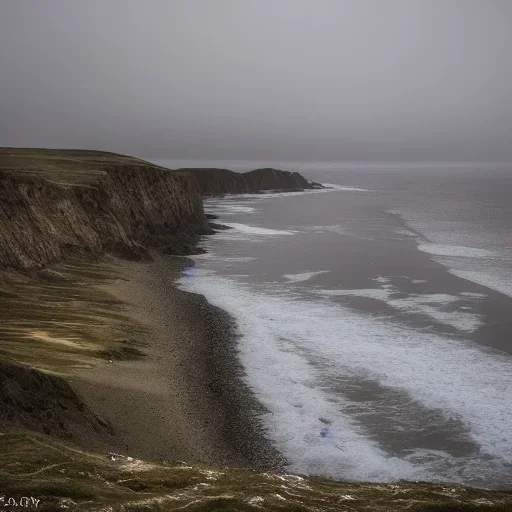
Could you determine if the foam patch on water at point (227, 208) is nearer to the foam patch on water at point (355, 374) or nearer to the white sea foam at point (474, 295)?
the white sea foam at point (474, 295)

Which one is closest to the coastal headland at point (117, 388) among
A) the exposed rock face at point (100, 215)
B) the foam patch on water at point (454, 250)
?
the exposed rock face at point (100, 215)

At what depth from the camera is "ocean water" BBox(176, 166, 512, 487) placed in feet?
63.9

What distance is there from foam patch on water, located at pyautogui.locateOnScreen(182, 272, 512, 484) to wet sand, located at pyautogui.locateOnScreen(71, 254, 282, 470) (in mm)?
955

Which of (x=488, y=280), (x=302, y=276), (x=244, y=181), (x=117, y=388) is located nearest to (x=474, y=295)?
(x=488, y=280)

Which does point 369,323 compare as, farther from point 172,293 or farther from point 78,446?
point 78,446

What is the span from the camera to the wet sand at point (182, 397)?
19000 mm

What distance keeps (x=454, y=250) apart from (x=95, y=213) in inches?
1473

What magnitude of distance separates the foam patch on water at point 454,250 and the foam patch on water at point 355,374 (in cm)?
2680

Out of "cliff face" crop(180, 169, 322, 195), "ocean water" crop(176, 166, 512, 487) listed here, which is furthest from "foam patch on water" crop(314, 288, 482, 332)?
"cliff face" crop(180, 169, 322, 195)

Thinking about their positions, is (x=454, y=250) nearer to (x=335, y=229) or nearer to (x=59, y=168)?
(x=335, y=229)

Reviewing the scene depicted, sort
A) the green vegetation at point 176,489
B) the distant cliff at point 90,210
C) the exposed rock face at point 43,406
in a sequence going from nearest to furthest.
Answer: the green vegetation at point 176,489
the exposed rock face at point 43,406
the distant cliff at point 90,210

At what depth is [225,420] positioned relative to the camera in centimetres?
2133

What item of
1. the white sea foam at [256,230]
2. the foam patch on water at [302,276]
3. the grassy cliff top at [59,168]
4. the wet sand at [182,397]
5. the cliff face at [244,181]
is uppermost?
the cliff face at [244,181]

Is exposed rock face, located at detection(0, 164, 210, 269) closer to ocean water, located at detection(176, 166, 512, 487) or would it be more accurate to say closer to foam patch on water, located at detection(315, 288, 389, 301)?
ocean water, located at detection(176, 166, 512, 487)
